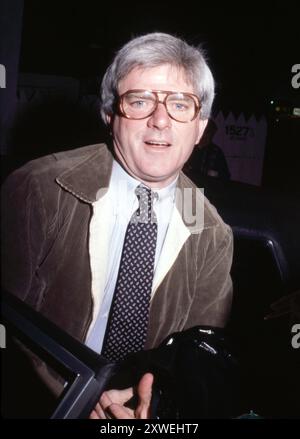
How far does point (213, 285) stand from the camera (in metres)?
1.43

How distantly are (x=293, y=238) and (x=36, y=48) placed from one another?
16.2 ft

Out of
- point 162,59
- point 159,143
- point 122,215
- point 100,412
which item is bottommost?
point 100,412

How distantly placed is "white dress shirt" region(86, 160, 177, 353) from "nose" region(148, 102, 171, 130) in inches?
7.3

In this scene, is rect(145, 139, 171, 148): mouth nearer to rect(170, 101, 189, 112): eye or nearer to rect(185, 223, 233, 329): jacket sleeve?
rect(170, 101, 189, 112): eye

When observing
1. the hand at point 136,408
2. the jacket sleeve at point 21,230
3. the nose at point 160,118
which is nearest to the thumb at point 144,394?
the hand at point 136,408

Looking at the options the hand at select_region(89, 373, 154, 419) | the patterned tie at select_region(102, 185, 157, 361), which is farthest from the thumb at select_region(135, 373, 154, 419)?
the patterned tie at select_region(102, 185, 157, 361)

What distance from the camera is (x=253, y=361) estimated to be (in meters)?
1.71

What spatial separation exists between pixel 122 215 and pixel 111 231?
0.06 metres

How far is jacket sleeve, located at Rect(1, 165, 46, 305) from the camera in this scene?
44.6 inches

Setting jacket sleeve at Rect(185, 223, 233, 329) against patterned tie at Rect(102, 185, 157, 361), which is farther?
jacket sleeve at Rect(185, 223, 233, 329)

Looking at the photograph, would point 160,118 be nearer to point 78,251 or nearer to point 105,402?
point 78,251

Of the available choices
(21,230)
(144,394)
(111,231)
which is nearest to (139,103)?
(111,231)

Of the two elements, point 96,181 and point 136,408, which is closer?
point 136,408
